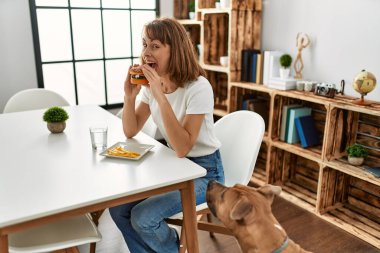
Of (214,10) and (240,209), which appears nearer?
(240,209)

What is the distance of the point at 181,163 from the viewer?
1.46 metres

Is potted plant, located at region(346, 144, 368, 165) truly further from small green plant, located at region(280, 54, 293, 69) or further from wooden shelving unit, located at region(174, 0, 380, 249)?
small green plant, located at region(280, 54, 293, 69)

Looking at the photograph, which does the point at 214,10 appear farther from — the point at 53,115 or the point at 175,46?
the point at 53,115

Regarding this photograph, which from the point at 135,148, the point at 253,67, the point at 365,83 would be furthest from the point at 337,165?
the point at 135,148

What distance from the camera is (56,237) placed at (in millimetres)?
1402

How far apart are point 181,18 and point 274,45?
1248 mm

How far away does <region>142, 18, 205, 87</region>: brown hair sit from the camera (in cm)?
169

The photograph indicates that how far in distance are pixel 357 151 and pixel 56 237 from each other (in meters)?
1.89

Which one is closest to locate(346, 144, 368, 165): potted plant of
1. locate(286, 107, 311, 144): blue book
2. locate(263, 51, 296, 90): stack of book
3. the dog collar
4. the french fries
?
locate(286, 107, 311, 144): blue book

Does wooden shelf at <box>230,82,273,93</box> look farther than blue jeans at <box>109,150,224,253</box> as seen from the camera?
Yes

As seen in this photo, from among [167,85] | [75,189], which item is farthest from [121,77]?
[75,189]

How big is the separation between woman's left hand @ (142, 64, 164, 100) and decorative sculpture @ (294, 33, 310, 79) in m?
1.54

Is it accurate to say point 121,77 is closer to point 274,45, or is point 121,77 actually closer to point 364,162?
point 274,45

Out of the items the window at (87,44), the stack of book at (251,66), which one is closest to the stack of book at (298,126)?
the stack of book at (251,66)
